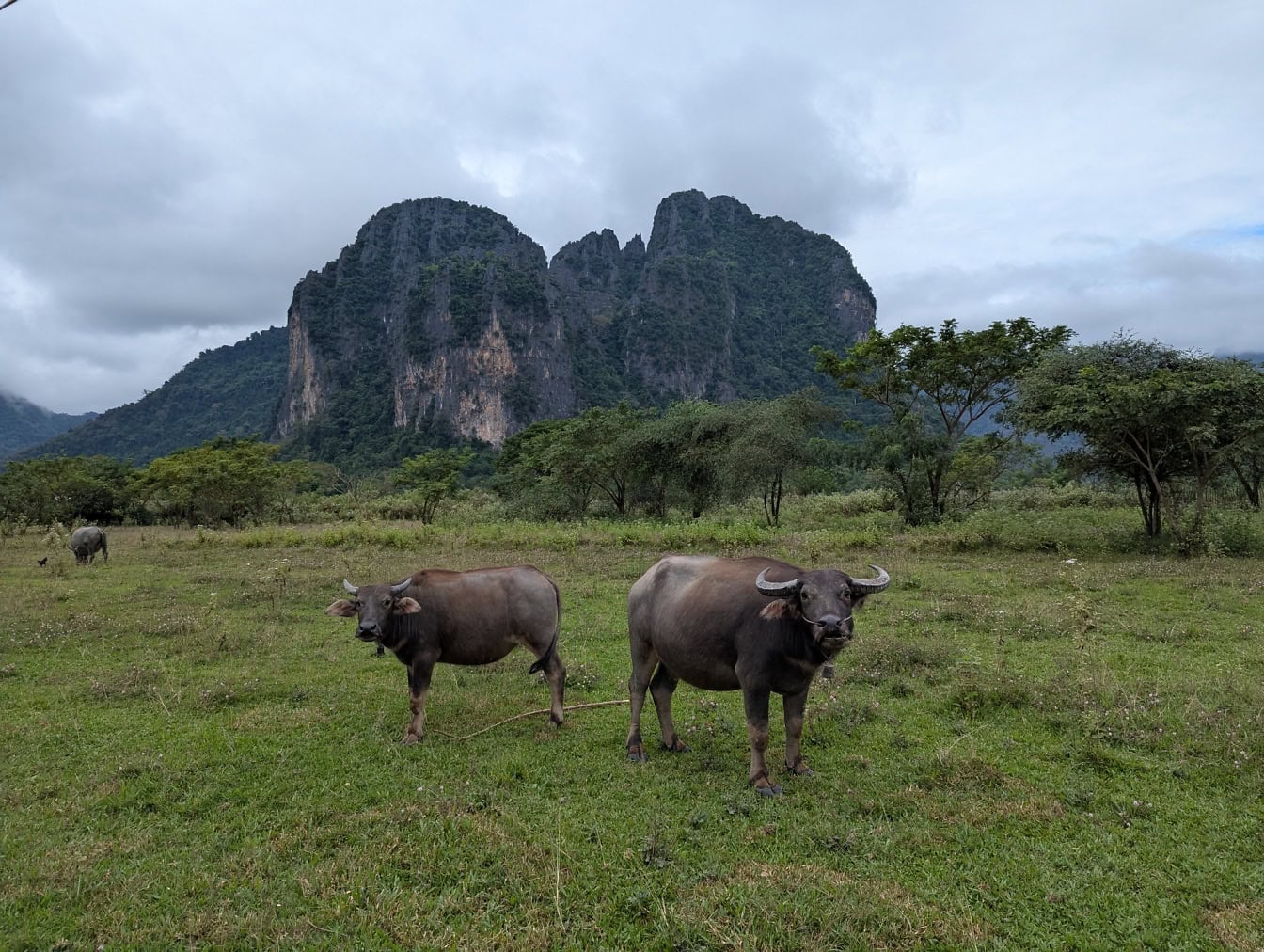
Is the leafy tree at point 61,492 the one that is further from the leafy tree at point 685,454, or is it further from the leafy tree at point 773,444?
the leafy tree at point 773,444

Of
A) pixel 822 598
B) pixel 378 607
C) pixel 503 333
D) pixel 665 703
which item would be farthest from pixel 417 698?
pixel 503 333

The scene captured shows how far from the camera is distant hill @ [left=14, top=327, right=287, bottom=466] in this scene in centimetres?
12562

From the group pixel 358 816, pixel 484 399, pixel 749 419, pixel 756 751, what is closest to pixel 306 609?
pixel 358 816

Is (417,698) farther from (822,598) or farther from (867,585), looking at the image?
(867,585)

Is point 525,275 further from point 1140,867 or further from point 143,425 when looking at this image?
point 1140,867

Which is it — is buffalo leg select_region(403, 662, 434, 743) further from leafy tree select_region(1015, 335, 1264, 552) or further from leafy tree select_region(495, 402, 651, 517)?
leafy tree select_region(495, 402, 651, 517)

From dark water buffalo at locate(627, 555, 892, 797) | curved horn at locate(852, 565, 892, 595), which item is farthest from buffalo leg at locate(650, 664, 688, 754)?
curved horn at locate(852, 565, 892, 595)

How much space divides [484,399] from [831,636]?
101969 millimetres

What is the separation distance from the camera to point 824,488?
28.5 m

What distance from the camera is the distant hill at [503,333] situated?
341 ft

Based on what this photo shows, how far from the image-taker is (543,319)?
355 feet

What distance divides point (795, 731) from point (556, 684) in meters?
2.49

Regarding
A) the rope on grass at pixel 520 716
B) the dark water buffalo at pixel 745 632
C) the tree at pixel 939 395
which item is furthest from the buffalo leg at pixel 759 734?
the tree at pixel 939 395

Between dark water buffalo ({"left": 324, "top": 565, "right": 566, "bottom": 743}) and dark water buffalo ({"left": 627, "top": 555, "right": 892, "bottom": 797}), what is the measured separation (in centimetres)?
124
